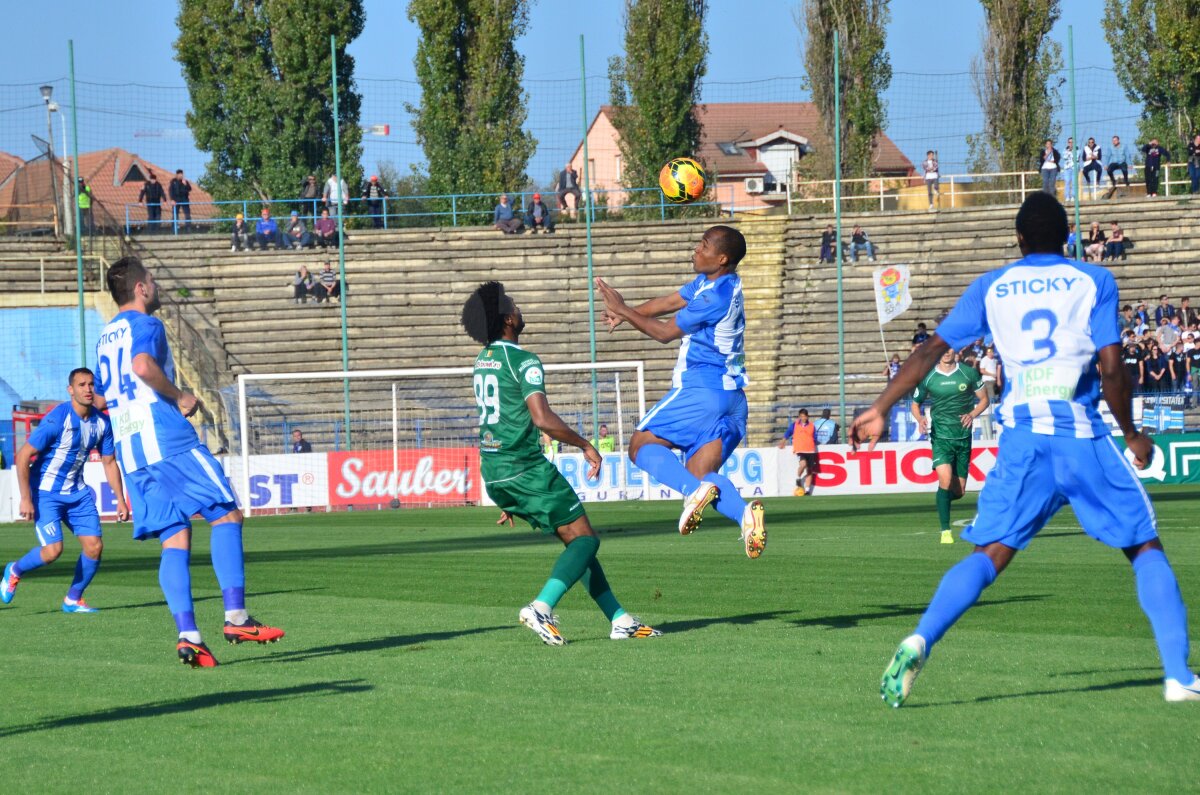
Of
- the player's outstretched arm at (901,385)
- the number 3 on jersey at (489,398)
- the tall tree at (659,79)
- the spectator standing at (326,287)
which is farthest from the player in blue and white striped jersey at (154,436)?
the tall tree at (659,79)

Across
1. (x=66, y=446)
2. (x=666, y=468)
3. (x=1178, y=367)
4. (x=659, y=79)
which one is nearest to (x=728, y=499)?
(x=666, y=468)

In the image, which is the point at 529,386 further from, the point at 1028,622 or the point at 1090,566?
the point at 1090,566

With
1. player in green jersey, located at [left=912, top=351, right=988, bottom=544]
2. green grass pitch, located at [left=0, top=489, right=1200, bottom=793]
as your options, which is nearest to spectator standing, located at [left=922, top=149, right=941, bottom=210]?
player in green jersey, located at [left=912, top=351, right=988, bottom=544]

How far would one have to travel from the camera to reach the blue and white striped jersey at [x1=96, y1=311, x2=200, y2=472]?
784 cm

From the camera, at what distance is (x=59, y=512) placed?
Answer: 40.2 feet

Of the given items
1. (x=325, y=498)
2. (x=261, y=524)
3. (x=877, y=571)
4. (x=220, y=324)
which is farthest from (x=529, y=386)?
(x=220, y=324)

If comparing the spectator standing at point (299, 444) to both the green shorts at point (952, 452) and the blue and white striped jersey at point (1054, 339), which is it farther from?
the blue and white striped jersey at point (1054, 339)

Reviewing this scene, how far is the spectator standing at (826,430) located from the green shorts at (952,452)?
13.8 metres

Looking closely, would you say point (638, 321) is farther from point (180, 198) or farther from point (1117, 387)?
point (180, 198)

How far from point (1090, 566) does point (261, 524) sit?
1515 cm

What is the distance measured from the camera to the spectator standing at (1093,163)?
37.1 m

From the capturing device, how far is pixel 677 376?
31.9 feet

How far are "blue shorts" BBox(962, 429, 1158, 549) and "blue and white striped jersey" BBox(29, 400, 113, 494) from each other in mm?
8158

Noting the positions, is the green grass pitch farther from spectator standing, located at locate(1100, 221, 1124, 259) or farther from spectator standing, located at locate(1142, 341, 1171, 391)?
spectator standing, located at locate(1100, 221, 1124, 259)
